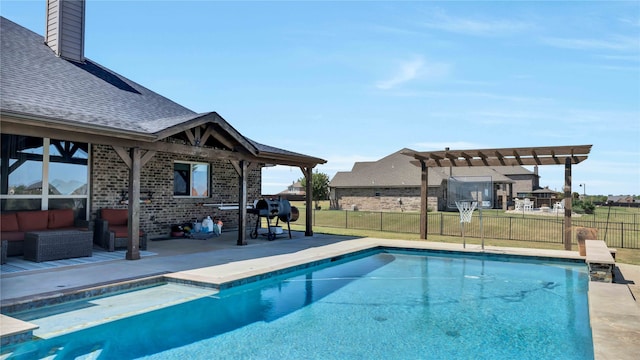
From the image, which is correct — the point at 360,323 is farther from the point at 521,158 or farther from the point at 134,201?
the point at 521,158

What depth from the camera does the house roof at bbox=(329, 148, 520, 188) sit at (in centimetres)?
3147

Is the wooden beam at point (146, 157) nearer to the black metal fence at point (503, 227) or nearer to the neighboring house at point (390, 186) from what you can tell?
the black metal fence at point (503, 227)

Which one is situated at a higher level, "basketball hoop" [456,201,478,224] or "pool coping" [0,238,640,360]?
"basketball hoop" [456,201,478,224]

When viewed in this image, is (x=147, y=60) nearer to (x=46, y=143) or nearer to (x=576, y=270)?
(x=46, y=143)

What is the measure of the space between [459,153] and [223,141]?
668 centimetres

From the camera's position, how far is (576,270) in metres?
9.33

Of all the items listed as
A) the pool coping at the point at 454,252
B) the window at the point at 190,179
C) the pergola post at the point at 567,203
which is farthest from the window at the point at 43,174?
the pergola post at the point at 567,203

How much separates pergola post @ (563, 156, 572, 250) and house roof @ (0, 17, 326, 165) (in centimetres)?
689

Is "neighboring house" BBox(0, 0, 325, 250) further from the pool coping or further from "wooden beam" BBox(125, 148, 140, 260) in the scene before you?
the pool coping

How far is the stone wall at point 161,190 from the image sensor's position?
10148 mm

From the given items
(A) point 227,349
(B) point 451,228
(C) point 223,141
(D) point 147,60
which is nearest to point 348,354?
(A) point 227,349

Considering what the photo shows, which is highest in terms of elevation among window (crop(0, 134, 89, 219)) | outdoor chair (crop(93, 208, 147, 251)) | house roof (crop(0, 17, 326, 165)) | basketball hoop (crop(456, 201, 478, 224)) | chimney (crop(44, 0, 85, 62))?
chimney (crop(44, 0, 85, 62))

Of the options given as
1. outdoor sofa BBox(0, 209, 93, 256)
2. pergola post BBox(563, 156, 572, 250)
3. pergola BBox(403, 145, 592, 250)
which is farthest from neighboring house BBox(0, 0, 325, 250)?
pergola post BBox(563, 156, 572, 250)

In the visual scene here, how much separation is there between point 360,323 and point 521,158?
340 inches
